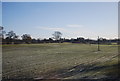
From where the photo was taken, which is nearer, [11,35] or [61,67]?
[61,67]

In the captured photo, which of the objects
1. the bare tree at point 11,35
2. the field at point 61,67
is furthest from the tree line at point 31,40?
the field at point 61,67

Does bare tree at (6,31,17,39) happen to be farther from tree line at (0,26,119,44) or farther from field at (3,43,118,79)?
field at (3,43,118,79)

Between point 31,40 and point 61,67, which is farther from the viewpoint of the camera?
point 31,40

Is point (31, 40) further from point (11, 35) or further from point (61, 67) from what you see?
point (61, 67)

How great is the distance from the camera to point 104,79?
6758mm

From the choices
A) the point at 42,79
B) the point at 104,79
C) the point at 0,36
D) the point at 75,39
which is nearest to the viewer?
the point at 104,79

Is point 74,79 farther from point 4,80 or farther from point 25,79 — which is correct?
point 4,80

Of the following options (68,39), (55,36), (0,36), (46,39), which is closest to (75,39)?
(68,39)

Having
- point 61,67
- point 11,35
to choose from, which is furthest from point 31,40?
point 61,67

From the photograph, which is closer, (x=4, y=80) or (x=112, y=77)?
(x=112, y=77)

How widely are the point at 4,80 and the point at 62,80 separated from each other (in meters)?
3.21

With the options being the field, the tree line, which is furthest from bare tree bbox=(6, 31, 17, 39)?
the field

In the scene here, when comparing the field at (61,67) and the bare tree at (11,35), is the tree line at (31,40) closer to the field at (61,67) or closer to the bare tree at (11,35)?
the bare tree at (11,35)

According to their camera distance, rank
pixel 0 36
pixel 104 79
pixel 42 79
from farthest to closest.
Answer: pixel 0 36 < pixel 42 79 < pixel 104 79
